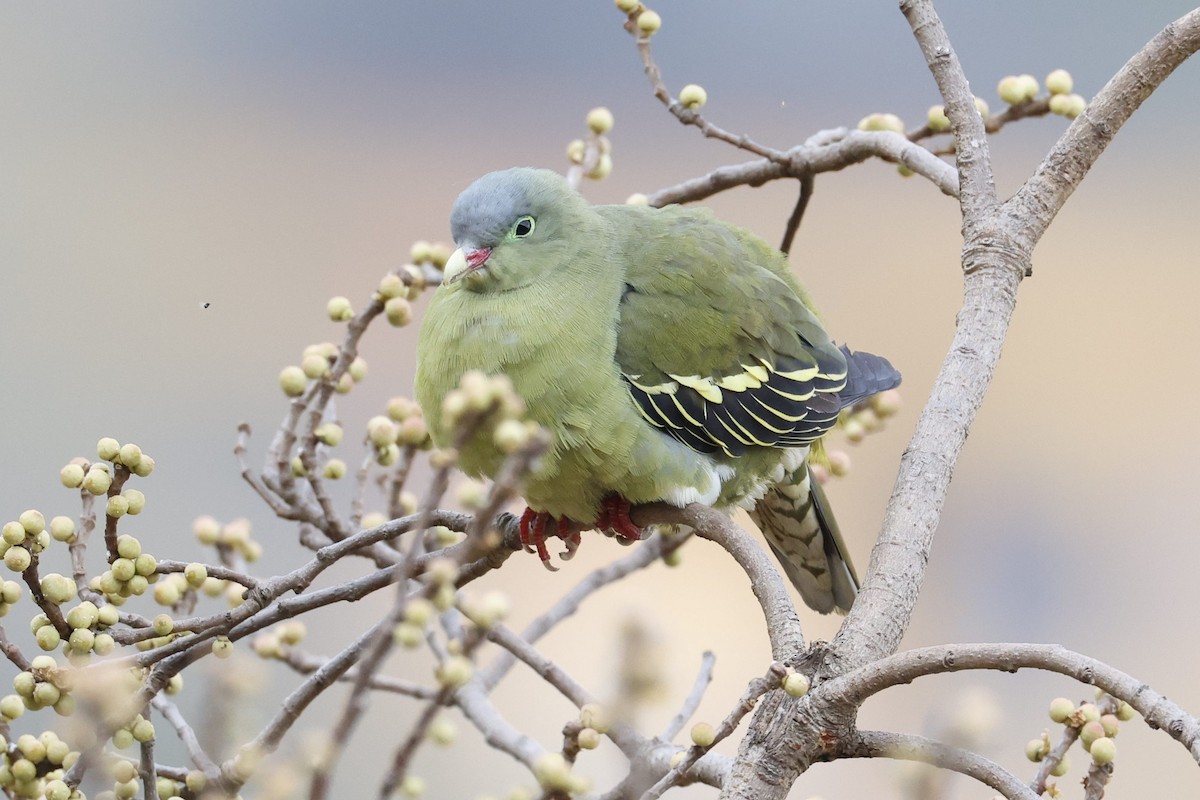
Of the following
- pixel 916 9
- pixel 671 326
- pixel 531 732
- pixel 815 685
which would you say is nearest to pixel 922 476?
pixel 815 685

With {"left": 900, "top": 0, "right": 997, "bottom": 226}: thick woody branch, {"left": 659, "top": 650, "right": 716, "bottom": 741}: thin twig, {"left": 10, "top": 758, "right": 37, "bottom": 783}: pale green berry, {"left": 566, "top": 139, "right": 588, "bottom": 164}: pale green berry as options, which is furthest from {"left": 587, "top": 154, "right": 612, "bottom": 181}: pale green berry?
{"left": 10, "top": 758, "right": 37, "bottom": 783}: pale green berry

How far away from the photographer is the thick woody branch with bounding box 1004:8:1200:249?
1378mm

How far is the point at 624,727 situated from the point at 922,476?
1.38 ft

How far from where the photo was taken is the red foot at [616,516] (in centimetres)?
153

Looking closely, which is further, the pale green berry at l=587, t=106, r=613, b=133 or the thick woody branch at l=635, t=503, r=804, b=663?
the pale green berry at l=587, t=106, r=613, b=133

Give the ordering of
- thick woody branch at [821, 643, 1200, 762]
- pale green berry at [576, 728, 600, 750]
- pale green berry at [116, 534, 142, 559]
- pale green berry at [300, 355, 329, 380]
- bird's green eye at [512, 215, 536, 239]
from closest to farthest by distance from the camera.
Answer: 1. thick woody branch at [821, 643, 1200, 762]
2. pale green berry at [576, 728, 600, 750]
3. pale green berry at [116, 534, 142, 559]
4. pale green berry at [300, 355, 329, 380]
5. bird's green eye at [512, 215, 536, 239]

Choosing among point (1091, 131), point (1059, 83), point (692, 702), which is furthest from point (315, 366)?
point (1059, 83)

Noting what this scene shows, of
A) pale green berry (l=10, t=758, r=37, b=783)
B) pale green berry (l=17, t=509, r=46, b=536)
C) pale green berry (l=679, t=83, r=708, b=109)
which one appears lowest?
pale green berry (l=10, t=758, r=37, b=783)

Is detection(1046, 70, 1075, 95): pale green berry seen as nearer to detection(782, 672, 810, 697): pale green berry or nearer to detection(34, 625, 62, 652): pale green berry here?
detection(782, 672, 810, 697): pale green berry

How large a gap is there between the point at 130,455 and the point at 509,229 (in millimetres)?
677

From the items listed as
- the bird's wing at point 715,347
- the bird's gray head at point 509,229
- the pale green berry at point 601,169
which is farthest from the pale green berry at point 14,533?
the pale green berry at point 601,169

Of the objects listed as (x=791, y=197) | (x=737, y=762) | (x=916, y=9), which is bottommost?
(x=737, y=762)

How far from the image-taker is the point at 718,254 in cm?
165

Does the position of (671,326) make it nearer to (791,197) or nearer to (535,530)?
(535,530)
